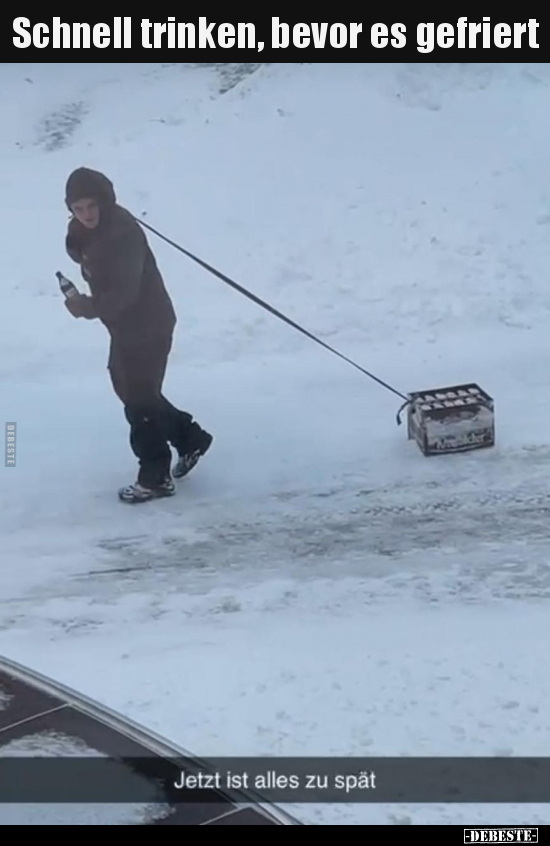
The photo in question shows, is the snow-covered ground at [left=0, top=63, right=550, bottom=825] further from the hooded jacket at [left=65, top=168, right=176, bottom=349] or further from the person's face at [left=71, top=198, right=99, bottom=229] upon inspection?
the person's face at [left=71, top=198, right=99, bottom=229]

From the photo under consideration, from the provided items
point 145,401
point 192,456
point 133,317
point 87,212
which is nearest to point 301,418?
point 192,456

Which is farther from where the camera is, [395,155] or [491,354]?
[395,155]

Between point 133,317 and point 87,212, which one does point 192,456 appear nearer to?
point 133,317

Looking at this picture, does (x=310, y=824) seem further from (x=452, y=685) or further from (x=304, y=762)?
(x=452, y=685)

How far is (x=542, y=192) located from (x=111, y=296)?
2.10m

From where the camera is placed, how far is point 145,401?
4.29 meters

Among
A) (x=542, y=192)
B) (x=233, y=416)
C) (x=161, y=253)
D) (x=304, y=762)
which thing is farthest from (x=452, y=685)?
(x=542, y=192)

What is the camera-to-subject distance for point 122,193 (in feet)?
17.7
